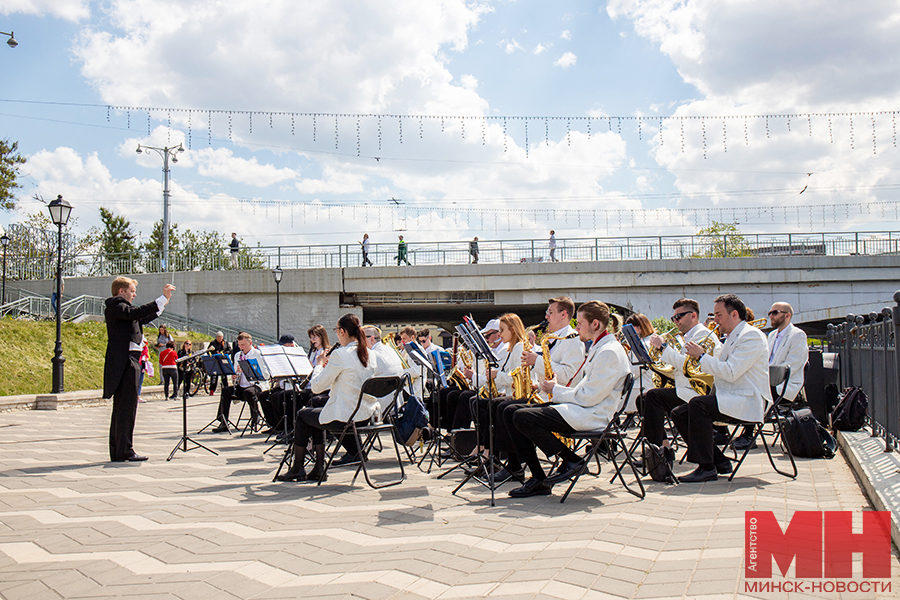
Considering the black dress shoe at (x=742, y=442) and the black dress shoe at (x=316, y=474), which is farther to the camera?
the black dress shoe at (x=742, y=442)

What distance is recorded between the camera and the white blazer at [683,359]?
6.18 m

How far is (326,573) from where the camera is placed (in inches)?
142

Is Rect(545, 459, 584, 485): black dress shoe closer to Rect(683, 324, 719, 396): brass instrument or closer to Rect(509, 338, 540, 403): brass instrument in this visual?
Rect(509, 338, 540, 403): brass instrument

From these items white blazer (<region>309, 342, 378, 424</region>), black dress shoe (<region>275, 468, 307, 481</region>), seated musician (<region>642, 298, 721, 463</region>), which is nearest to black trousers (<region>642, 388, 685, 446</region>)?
seated musician (<region>642, 298, 721, 463</region>)

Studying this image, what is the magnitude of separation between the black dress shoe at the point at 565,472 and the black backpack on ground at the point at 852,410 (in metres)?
3.78

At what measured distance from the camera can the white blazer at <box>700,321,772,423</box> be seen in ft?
19.0

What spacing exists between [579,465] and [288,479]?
2.87m

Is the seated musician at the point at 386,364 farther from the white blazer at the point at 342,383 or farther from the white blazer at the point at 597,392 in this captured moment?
the white blazer at the point at 597,392

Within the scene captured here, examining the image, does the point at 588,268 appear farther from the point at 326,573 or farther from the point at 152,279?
the point at 326,573

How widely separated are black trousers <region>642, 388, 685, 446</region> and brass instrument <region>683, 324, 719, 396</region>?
0.35m

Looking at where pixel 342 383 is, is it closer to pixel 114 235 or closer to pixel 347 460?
pixel 347 460

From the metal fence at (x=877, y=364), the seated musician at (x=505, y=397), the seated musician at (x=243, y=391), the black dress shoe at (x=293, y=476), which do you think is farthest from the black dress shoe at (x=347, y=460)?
the metal fence at (x=877, y=364)

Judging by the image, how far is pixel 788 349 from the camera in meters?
7.32

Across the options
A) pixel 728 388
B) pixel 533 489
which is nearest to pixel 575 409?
pixel 533 489
